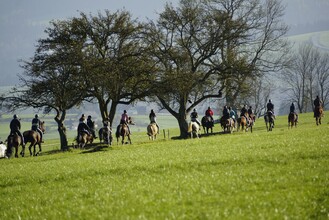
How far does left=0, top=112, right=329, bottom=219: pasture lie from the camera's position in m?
9.46

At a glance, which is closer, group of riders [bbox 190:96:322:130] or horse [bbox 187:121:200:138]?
horse [bbox 187:121:200:138]

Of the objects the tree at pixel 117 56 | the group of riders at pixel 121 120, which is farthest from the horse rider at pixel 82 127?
the tree at pixel 117 56

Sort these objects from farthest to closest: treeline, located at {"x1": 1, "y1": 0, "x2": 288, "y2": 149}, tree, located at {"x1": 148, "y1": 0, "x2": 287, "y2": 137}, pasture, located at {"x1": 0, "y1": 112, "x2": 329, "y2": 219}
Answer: tree, located at {"x1": 148, "y1": 0, "x2": 287, "y2": 137}
treeline, located at {"x1": 1, "y1": 0, "x2": 288, "y2": 149}
pasture, located at {"x1": 0, "y1": 112, "x2": 329, "y2": 219}

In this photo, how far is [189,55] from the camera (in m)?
49.4

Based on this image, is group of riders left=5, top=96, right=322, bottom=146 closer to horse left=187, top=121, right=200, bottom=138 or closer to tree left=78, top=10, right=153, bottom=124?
horse left=187, top=121, right=200, bottom=138

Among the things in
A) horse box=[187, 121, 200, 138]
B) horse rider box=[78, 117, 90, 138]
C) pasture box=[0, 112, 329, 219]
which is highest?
horse rider box=[78, 117, 90, 138]

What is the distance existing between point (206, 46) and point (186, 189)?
37.7 metres

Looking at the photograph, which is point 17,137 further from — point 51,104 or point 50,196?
point 50,196

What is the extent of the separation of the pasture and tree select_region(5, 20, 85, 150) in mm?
25734

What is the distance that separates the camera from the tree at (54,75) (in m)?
42.9

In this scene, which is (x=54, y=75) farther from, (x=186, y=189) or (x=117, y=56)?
(x=186, y=189)

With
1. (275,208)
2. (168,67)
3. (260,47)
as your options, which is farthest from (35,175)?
(260,47)

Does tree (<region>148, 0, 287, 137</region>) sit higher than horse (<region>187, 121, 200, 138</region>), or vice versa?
tree (<region>148, 0, 287, 137</region>)

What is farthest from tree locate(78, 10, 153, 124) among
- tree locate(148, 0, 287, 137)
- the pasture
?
the pasture
